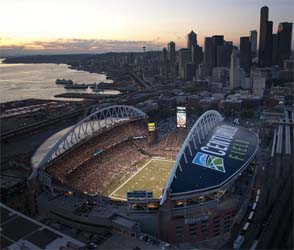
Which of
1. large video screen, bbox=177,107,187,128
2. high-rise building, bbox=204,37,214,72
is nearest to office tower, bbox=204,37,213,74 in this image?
high-rise building, bbox=204,37,214,72

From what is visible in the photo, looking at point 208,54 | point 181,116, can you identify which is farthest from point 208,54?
point 181,116

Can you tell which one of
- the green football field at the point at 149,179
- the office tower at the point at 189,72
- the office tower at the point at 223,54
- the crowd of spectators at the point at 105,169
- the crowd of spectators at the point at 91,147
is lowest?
the green football field at the point at 149,179

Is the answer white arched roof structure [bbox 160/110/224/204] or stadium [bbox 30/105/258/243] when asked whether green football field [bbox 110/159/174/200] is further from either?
white arched roof structure [bbox 160/110/224/204]

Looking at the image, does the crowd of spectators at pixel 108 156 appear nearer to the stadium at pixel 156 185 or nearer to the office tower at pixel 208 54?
the stadium at pixel 156 185

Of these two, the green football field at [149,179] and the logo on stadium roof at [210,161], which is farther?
the green football field at [149,179]

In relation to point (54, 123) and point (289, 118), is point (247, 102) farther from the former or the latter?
point (54, 123)

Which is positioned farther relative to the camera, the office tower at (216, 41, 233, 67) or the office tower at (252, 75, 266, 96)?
the office tower at (216, 41, 233, 67)

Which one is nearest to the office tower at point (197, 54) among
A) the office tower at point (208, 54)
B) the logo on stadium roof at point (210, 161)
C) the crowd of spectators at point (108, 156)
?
the office tower at point (208, 54)
